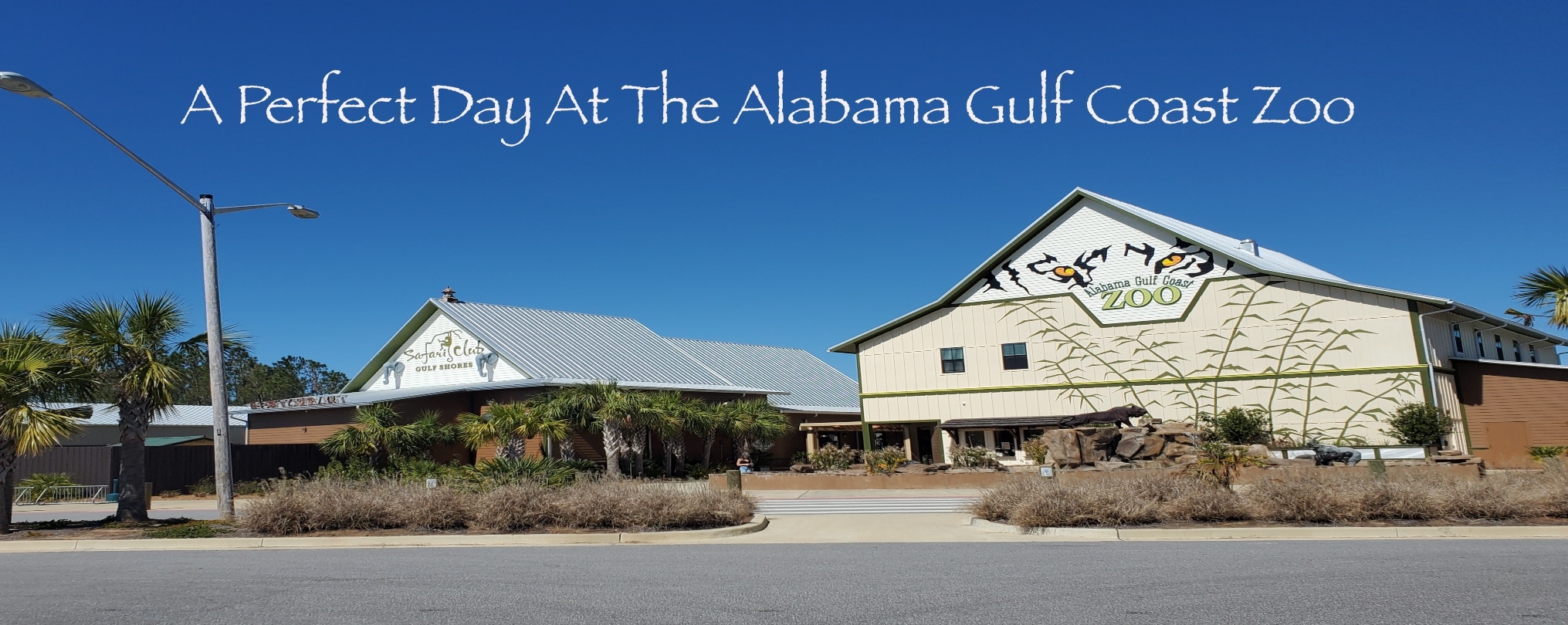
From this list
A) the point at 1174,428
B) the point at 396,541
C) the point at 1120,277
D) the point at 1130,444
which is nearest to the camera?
the point at 396,541

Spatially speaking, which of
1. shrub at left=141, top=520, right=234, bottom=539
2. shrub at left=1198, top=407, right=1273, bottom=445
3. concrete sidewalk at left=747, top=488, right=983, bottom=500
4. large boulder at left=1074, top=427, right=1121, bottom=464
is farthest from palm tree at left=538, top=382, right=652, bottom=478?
shrub at left=1198, top=407, right=1273, bottom=445

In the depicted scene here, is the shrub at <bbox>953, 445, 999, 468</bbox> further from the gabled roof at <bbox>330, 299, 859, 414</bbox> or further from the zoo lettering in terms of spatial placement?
the gabled roof at <bbox>330, 299, 859, 414</bbox>

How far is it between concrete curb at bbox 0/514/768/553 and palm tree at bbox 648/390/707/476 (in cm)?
1630

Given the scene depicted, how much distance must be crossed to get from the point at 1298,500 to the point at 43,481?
36.1 metres

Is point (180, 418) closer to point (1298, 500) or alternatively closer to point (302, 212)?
point (302, 212)

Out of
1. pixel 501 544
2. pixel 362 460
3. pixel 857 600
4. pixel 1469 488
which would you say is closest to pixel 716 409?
pixel 362 460

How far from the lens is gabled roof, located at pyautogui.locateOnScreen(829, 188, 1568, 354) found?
3083 cm

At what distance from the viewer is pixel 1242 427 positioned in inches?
1202

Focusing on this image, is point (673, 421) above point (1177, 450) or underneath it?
above

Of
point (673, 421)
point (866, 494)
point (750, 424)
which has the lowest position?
point (866, 494)

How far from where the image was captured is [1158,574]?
9734 mm

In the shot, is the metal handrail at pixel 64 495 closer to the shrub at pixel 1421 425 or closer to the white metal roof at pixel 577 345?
the white metal roof at pixel 577 345

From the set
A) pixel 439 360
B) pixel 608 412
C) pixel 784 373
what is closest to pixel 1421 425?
pixel 608 412

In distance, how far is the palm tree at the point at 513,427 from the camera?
1203 inches
